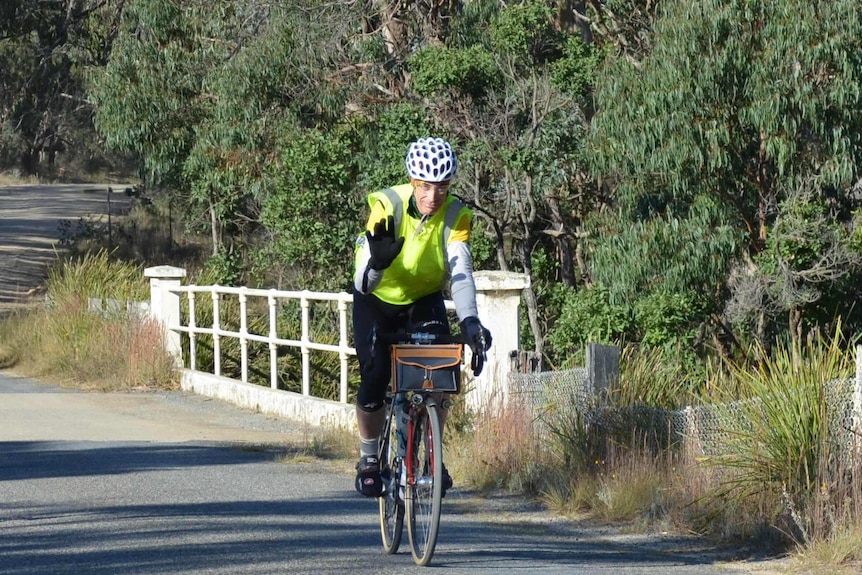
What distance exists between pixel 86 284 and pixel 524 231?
6.46 meters

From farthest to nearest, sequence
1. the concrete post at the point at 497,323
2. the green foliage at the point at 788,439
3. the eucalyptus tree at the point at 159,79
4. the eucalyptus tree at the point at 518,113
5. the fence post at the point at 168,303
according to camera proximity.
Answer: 1. the eucalyptus tree at the point at 159,79
2. the eucalyptus tree at the point at 518,113
3. the fence post at the point at 168,303
4. the concrete post at the point at 497,323
5. the green foliage at the point at 788,439

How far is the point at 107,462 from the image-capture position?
10469mm

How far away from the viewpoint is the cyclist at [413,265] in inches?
258

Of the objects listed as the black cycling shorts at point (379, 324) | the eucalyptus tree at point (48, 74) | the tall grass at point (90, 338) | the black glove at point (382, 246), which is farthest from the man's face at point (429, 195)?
the eucalyptus tree at point (48, 74)


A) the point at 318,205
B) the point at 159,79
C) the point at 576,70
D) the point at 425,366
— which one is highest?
the point at 159,79

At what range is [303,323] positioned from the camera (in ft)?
46.0

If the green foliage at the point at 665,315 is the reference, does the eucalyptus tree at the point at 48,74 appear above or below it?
above

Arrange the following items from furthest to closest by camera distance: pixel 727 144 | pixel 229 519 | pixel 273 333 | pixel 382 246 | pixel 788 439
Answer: pixel 727 144, pixel 273 333, pixel 229 519, pixel 788 439, pixel 382 246

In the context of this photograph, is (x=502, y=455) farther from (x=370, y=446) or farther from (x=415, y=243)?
(x=415, y=243)

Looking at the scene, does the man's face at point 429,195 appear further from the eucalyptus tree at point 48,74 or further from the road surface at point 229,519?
the eucalyptus tree at point 48,74

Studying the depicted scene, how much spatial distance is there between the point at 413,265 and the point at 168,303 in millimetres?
11238

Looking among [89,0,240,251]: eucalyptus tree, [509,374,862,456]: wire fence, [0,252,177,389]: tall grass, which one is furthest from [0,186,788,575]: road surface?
[89,0,240,251]: eucalyptus tree

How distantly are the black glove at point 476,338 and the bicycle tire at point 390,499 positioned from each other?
595 mm

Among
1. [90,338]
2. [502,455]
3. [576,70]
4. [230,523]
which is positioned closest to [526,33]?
[576,70]
